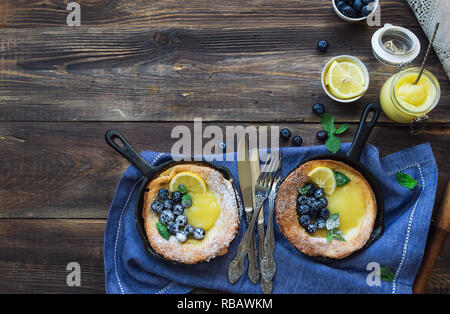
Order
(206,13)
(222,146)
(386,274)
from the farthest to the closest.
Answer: (206,13)
(222,146)
(386,274)

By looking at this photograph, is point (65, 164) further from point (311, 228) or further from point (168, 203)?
point (311, 228)

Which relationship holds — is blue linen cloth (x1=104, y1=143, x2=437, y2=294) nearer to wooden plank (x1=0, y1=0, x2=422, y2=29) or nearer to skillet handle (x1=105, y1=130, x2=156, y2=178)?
skillet handle (x1=105, y1=130, x2=156, y2=178)

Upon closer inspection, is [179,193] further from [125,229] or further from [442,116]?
[442,116]

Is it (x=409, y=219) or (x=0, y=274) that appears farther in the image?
(x=0, y=274)

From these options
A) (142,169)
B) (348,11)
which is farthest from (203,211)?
(348,11)

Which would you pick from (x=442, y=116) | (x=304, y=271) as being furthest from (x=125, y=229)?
(x=442, y=116)

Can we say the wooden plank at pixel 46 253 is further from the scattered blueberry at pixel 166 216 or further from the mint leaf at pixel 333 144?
the mint leaf at pixel 333 144

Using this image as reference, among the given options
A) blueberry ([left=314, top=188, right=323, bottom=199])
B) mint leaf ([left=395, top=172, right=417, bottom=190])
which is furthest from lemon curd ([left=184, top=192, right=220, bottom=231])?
mint leaf ([left=395, top=172, right=417, bottom=190])
